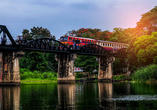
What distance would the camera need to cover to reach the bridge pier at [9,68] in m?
62.2

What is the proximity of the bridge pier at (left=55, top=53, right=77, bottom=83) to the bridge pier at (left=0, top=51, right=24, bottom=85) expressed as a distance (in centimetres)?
1671

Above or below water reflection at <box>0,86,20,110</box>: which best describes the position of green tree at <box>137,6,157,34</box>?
above

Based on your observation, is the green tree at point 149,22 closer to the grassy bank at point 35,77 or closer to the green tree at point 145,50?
the green tree at point 145,50

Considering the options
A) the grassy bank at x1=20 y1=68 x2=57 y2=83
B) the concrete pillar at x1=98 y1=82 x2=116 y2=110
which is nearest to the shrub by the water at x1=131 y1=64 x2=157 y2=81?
the concrete pillar at x1=98 y1=82 x2=116 y2=110

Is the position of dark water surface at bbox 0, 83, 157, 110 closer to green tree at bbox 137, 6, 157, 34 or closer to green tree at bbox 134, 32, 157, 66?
green tree at bbox 134, 32, 157, 66

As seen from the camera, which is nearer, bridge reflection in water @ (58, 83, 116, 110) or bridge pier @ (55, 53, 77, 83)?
bridge reflection in water @ (58, 83, 116, 110)

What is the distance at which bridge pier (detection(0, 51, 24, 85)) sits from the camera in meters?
62.2

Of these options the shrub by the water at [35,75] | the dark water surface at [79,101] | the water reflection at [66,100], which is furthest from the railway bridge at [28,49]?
the water reflection at [66,100]

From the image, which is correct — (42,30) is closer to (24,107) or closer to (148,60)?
(148,60)

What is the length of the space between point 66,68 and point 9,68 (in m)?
18.7

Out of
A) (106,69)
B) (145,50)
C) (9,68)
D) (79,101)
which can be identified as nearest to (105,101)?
(79,101)

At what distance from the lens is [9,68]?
62.8m

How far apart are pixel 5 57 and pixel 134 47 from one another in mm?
44267

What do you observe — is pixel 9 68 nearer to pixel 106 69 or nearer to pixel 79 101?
pixel 79 101
